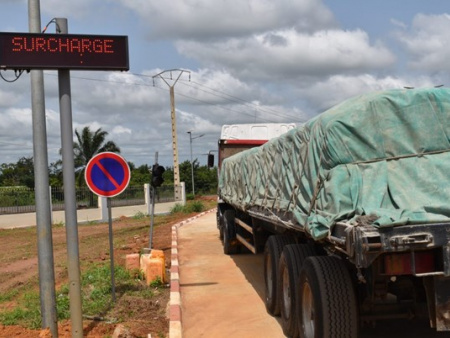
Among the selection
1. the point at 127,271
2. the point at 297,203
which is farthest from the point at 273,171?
the point at 127,271

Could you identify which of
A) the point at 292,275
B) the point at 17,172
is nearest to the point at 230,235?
the point at 292,275

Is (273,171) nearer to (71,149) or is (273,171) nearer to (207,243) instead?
(71,149)

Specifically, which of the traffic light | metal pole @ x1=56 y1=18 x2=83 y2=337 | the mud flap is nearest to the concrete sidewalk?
the traffic light

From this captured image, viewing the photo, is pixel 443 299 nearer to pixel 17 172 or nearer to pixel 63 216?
pixel 63 216

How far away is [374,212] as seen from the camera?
4.09 meters

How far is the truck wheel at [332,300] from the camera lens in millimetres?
4617

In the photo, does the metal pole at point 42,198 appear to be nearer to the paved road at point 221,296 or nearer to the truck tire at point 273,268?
the paved road at point 221,296

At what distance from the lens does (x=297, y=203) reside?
5.76 m

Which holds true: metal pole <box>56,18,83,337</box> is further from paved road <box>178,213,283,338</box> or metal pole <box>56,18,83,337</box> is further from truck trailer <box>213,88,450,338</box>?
truck trailer <box>213,88,450,338</box>

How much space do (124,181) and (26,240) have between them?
1336cm

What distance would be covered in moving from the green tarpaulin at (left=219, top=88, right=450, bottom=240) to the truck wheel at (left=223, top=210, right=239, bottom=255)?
308 inches

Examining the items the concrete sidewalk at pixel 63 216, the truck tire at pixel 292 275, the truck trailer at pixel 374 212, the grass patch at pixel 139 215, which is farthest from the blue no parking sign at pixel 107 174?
the grass patch at pixel 139 215

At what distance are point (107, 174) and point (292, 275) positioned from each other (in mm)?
3588

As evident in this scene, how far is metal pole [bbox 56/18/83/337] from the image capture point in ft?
19.1
